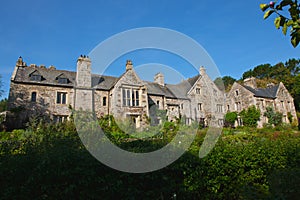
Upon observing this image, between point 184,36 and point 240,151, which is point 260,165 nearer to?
point 240,151

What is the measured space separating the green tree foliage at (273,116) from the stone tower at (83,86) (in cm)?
2357

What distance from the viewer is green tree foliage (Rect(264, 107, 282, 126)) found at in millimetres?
28444

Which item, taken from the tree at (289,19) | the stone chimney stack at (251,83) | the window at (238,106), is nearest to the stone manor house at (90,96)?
the window at (238,106)

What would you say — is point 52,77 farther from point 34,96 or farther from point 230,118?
point 230,118

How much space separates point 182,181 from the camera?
5.12m

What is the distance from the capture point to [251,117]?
92.5 feet

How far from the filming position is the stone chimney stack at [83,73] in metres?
21.6

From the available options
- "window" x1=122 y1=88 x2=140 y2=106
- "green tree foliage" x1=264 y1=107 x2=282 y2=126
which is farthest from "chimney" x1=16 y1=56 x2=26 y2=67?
"green tree foliage" x1=264 y1=107 x2=282 y2=126

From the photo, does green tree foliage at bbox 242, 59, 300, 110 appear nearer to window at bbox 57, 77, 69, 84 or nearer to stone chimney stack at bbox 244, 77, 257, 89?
stone chimney stack at bbox 244, 77, 257, 89

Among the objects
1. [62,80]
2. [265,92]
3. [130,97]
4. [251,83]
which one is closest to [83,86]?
[62,80]

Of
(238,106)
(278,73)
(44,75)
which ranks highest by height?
(278,73)

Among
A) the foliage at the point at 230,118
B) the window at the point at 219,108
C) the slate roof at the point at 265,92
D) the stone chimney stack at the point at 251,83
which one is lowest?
the foliage at the point at 230,118

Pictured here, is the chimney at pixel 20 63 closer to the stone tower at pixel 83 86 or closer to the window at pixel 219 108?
the stone tower at pixel 83 86

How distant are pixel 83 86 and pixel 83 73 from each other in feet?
4.70
